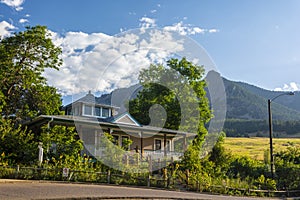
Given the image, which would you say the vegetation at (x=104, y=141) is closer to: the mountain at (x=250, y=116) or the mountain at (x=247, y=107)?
the mountain at (x=250, y=116)

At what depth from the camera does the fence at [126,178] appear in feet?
60.1

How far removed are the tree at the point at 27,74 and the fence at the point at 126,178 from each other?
10006 millimetres

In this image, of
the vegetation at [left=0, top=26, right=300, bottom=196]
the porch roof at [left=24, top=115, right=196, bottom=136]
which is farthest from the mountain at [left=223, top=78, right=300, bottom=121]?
the porch roof at [left=24, top=115, right=196, bottom=136]

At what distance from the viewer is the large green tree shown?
129ft

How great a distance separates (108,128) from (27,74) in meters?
7.44

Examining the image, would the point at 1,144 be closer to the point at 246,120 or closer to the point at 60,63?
the point at 60,63

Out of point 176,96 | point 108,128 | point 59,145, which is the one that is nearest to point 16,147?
point 59,145

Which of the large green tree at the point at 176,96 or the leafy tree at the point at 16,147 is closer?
the leafy tree at the point at 16,147

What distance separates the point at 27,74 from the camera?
29.1 metres

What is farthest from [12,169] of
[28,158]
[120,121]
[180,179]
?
[120,121]

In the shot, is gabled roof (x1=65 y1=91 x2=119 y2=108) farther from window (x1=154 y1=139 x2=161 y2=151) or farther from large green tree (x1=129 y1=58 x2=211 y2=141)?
large green tree (x1=129 y1=58 x2=211 y2=141)

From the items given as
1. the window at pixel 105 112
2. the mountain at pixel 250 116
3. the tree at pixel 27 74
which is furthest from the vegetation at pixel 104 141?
the mountain at pixel 250 116

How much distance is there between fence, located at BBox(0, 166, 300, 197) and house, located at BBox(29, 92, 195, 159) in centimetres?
340

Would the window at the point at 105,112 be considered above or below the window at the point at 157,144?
above
